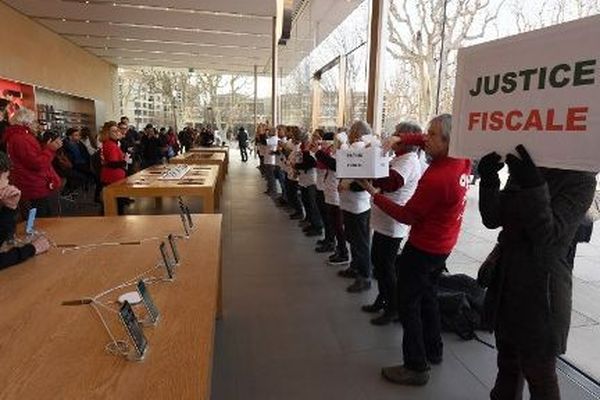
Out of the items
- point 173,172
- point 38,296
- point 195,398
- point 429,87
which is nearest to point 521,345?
point 195,398

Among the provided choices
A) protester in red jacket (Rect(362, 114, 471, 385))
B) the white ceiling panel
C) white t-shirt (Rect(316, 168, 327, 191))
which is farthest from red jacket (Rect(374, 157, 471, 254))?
the white ceiling panel

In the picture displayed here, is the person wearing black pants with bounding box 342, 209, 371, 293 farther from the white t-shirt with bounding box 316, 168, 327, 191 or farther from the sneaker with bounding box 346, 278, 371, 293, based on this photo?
the white t-shirt with bounding box 316, 168, 327, 191

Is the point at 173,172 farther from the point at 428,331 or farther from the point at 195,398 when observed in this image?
the point at 195,398

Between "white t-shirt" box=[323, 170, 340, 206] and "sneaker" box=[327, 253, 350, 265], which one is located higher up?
"white t-shirt" box=[323, 170, 340, 206]

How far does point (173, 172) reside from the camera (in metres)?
5.67

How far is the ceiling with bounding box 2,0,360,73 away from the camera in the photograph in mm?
8328

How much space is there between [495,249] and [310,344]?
1425mm

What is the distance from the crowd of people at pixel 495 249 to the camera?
1521 mm

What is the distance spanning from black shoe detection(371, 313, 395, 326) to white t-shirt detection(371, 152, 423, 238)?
0.61m

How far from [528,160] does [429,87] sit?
2.93 m

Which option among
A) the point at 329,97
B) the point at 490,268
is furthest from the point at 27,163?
the point at 329,97

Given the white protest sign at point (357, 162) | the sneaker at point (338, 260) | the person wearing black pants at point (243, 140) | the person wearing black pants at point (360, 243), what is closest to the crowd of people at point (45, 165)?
the white protest sign at point (357, 162)

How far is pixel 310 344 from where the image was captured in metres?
2.80

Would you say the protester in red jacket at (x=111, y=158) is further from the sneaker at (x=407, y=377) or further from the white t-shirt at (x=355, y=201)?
the sneaker at (x=407, y=377)
